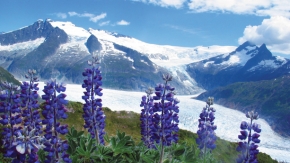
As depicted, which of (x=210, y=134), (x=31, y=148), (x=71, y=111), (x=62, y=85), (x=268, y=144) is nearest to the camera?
(x=31, y=148)

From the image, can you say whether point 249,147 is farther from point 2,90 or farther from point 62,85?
point 2,90

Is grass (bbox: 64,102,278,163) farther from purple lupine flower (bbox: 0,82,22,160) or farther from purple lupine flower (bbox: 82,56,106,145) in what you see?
purple lupine flower (bbox: 0,82,22,160)

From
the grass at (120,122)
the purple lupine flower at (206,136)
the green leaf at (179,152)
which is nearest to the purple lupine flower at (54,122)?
the green leaf at (179,152)

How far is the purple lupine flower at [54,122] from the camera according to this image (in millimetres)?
5090

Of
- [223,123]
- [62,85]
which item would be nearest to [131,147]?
[62,85]

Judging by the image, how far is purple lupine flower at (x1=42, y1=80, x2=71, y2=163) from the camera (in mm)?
5090

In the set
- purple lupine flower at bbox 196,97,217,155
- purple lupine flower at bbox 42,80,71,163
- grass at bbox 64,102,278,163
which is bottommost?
grass at bbox 64,102,278,163

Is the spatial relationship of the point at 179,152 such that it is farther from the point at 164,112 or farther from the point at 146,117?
the point at 146,117

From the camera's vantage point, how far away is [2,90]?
662 cm

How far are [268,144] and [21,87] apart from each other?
351 ft

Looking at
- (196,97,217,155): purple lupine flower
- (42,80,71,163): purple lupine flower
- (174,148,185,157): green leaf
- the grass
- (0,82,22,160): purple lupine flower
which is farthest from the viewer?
the grass

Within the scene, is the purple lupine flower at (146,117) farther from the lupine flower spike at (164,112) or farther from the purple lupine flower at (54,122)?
the purple lupine flower at (54,122)

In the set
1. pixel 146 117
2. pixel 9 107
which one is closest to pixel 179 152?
pixel 146 117

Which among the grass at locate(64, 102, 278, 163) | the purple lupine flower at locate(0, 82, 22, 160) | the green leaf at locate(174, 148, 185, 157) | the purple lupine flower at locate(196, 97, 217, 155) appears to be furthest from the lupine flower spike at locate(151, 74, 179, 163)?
the grass at locate(64, 102, 278, 163)
